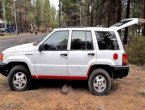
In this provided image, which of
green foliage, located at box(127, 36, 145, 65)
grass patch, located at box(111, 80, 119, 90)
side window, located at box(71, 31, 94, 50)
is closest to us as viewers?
side window, located at box(71, 31, 94, 50)

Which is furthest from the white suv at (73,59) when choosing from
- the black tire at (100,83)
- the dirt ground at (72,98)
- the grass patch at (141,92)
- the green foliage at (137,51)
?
the green foliage at (137,51)

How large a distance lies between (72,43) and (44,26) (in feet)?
437

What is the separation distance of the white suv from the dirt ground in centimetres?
42

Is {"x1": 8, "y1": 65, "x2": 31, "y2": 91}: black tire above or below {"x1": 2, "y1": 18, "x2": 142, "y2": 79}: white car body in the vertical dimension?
below

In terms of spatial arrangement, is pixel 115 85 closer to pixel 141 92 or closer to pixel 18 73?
pixel 141 92

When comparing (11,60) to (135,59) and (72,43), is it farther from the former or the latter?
(135,59)

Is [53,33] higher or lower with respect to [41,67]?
higher

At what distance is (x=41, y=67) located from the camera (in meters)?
9.30

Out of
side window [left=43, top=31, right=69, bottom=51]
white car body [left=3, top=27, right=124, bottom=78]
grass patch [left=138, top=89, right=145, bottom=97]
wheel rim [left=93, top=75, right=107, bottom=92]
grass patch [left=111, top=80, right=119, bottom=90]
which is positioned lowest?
grass patch [left=138, top=89, right=145, bottom=97]

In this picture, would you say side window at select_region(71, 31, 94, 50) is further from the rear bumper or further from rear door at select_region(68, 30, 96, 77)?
the rear bumper

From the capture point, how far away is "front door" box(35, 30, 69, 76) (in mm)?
9188

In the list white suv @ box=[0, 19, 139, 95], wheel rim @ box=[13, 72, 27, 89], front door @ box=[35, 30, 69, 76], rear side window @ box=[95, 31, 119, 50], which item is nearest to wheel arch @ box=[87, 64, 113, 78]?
white suv @ box=[0, 19, 139, 95]

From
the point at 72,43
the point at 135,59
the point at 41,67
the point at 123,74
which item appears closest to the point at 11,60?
the point at 41,67

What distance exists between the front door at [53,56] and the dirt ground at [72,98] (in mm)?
605
